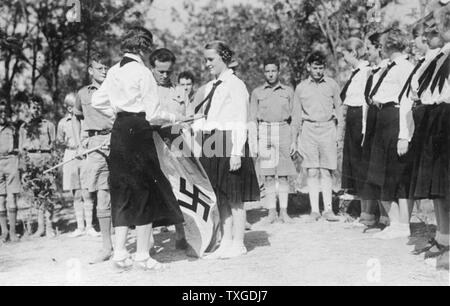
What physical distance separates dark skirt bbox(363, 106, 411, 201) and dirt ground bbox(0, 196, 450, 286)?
536 mm

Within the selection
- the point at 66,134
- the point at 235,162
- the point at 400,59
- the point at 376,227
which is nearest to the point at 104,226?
the point at 235,162

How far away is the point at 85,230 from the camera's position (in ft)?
23.5

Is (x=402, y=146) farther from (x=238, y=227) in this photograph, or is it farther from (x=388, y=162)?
(x=238, y=227)

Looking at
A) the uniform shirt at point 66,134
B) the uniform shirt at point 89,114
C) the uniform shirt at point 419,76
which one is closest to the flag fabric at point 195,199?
the uniform shirt at point 89,114

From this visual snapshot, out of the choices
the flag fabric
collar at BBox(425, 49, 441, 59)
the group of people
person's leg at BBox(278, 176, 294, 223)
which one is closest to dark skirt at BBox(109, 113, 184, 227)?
A: the group of people

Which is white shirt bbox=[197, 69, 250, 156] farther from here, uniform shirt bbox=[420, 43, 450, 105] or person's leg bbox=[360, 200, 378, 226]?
person's leg bbox=[360, 200, 378, 226]

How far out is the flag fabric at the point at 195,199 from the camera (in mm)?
5055

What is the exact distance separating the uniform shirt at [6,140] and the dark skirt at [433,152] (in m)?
5.05

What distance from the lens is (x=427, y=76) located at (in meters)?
4.51

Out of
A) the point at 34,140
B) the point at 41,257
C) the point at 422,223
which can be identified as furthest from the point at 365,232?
the point at 34,140

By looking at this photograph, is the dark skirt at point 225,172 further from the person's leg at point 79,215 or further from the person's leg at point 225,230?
the person's leg at point 79,215

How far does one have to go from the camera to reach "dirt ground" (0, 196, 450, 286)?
13.5 feet

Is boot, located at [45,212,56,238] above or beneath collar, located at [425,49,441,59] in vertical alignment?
beneath

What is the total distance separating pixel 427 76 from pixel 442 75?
19 cm
